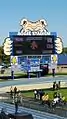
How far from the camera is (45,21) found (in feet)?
225

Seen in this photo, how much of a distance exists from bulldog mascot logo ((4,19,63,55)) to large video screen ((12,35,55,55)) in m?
1.01

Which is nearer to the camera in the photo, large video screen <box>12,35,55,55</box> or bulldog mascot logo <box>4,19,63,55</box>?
large video screen <box>12,35,55,55</box>

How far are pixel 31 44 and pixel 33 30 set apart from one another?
3.13 metres

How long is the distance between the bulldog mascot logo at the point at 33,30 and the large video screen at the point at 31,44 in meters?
1.01

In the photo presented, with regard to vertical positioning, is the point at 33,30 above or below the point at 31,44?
above

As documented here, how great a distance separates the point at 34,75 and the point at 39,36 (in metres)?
13.8

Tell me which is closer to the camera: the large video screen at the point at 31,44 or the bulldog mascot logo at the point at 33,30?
the large video screen at the point at 31,44

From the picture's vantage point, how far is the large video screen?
65125mm

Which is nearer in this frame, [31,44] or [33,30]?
[31,44]

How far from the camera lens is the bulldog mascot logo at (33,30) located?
218 ft

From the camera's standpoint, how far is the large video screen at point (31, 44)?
2564 inches

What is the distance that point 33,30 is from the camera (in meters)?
67.2

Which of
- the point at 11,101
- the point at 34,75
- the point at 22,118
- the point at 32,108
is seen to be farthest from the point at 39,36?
the point at 22,118

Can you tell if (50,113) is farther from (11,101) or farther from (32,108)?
(11,101)
